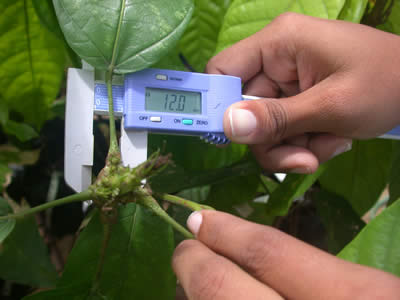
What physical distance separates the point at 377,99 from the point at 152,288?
56cm

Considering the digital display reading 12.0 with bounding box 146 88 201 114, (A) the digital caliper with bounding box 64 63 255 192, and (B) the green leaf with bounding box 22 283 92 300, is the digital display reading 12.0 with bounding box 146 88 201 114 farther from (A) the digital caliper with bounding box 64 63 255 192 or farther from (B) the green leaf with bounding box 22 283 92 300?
(B) the green leaf with bounding box 22 283 92 300

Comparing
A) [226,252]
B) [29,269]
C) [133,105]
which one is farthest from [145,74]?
[29,269]

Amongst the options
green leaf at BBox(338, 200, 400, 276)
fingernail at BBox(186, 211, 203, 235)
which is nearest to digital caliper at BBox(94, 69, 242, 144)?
fingernail at BBox(186, 211, 203, 235)

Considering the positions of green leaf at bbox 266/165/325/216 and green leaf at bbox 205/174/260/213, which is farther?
green leaf at bbox 205/174/260/213

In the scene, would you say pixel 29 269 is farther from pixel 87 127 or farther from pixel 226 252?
pixel 226 252

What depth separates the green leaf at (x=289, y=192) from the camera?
2.57 ft

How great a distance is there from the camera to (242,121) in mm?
628

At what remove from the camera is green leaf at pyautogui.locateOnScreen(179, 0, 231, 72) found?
0.92 metres

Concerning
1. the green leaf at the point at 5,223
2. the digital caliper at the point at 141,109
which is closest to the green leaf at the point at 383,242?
the digital caliper at the point at 141,109

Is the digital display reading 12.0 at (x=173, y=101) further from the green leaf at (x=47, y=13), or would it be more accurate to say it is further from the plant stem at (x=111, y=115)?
the green leaf at (x=47, y=13)

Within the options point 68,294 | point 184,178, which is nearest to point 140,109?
point 184,178

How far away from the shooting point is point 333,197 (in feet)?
3.32

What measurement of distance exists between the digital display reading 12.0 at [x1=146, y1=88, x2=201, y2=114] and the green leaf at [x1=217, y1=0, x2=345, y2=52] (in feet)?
0.73

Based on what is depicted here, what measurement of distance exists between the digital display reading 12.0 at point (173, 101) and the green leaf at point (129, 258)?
0.20 m
